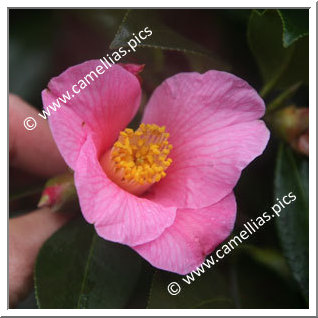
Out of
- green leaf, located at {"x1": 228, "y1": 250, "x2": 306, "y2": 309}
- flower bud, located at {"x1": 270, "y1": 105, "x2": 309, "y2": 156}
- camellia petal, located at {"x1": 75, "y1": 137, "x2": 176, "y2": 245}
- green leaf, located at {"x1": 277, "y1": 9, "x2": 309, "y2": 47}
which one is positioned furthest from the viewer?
green leaf, located at {"x1": 228, "y1": 250, "x2": 306, "y2": 309}

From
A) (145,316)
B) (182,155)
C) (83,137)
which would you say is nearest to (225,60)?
(182,155)

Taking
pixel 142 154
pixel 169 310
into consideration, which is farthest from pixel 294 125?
pixel 169 310

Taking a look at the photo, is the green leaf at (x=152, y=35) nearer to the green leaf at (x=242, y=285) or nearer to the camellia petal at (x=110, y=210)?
the camellia petal at (x=110, y=210)

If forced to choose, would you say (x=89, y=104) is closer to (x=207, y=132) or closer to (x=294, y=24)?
(x=207, y=132)

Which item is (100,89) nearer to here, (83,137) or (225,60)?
(83,137)

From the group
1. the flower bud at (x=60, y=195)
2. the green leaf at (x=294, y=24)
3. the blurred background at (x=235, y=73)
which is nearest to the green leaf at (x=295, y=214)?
the blurred background at (x=235, y=73)

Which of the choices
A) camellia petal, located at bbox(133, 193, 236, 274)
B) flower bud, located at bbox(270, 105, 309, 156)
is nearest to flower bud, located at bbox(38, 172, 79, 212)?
camellia petal, located at bbox(133, 193, 236, 274)

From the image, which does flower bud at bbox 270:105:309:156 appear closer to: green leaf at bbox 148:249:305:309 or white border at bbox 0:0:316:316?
white border at bbox 0:0:316:316
